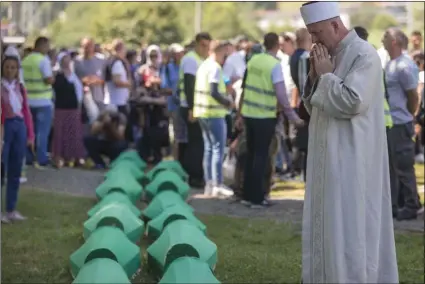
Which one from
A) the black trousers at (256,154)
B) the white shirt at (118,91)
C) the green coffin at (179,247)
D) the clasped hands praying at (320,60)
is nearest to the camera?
the clasped hands praying at (320,60)

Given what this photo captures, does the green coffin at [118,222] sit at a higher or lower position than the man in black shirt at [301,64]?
lower

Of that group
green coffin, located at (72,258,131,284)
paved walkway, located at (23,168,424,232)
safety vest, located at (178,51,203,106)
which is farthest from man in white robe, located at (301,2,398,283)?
safety vest, located at (178,51,203,106)

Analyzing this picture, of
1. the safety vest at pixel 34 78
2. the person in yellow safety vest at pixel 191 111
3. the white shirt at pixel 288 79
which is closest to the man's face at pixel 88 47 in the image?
the safety vest at pixel 34 78

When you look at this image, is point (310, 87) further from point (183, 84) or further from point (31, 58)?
point (31, 58)

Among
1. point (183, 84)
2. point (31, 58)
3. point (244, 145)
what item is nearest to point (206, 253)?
point (244, 145)

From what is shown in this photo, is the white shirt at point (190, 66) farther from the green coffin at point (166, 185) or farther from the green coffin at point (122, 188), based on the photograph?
the green coffin at point (122, 188)

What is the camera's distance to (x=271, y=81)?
1218 centimetres

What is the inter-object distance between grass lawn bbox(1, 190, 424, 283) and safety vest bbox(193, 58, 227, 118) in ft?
5.33

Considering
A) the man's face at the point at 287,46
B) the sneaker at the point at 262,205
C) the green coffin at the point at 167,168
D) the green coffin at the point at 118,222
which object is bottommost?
the sneaker at the point at 262,205

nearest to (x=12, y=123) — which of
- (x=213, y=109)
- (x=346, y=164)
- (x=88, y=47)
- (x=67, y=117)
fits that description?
(x=213, y=109)

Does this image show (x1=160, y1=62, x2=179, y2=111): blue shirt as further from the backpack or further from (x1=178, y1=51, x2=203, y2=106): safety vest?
(x1=178, y1=51, x2=203, y2=106): safety vest

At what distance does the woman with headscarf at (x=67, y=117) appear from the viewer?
55.0ft

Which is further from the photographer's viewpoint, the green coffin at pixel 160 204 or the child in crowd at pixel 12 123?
the child in crowd at pixel 12 123

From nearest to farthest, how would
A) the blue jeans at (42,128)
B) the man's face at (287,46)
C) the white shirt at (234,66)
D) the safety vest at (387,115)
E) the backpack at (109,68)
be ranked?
the safety vest at (387,115) → the blue jeans at (42,128) → the man's face at (287,46) → the white shirt at (234,66) → the backpack at (109,68)
